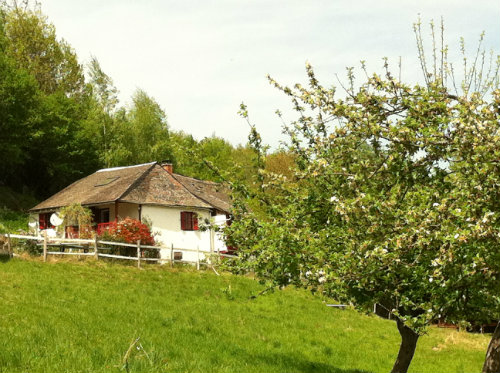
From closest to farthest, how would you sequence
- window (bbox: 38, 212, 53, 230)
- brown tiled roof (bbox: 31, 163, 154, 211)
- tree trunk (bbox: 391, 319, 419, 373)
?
tree trunk (bbox: 391, 319, 419, 373) < brown tiled roof (bbox: 31, 163, 154, 211) < window (bbox: 38, 212, 53, 230)

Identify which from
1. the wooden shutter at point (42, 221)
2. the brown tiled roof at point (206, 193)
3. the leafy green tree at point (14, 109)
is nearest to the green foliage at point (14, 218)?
the wooden shutter at point (42, 221)

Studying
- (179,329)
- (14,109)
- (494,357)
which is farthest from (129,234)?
(494,357)

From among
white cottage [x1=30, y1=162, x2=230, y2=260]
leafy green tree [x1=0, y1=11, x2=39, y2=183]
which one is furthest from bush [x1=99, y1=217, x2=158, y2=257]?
leafy green tree [x1=0, y1=11, x2=39, y2=183]

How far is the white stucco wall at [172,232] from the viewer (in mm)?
36844

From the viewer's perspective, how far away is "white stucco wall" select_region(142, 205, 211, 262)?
121ft

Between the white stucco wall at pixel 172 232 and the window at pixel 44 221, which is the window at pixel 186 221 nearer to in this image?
the white stucco wall at pixel 172 232

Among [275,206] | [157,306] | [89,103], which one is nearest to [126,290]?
[157,306]

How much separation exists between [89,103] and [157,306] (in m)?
45.5

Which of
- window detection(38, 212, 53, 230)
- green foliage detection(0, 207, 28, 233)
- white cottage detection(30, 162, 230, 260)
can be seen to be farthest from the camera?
window detection(38, 212, 53, 230)

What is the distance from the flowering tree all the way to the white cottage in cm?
2440

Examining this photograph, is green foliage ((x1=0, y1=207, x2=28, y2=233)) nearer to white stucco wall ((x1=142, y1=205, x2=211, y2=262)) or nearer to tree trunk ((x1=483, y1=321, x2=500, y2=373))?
white stucco wall ((x1=142, y1=205, x2=211, y2=262))

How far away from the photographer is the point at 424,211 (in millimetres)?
7520

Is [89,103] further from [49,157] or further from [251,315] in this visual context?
[251,315]

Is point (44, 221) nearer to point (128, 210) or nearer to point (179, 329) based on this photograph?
point (128, 210)
